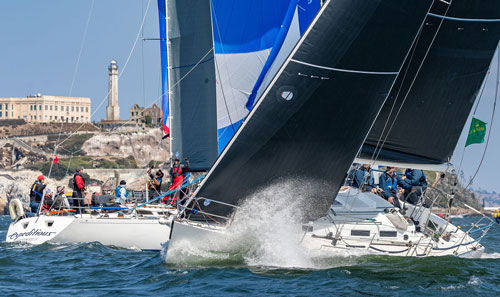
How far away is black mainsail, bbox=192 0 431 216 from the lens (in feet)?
33.6

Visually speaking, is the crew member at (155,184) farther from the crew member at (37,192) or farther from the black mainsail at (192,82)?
the crew member at (37,192)

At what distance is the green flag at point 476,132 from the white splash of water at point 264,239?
2.95 meters

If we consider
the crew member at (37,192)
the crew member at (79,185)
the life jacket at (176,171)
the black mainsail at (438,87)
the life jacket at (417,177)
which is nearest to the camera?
the black mainsail at (438,87)

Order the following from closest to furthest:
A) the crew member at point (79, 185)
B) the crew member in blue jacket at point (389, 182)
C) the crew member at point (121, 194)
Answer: the crew member in blue jacket at point (389, 182), the crew member at point (79, 185), the crew member at point (121, 194)

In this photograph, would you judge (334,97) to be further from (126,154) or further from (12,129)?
(12,129)

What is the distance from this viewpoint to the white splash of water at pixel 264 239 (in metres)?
10.5

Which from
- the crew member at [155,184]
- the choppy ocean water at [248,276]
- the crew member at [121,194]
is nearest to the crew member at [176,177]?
the crew member at [155,184]

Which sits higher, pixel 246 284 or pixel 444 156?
pixel 444 156

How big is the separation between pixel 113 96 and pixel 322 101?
4170 inches

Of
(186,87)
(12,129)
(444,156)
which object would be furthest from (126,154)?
(444,156)

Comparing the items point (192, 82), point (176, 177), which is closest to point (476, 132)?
point (176, 177)

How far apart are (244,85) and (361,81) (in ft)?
23.8

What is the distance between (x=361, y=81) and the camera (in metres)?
10.5

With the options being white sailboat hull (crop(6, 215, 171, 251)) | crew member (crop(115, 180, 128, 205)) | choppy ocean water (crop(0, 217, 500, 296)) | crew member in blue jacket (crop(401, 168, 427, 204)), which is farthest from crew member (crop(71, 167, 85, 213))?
crew member in blue jacket (crop(401, 168, 427, 204))
